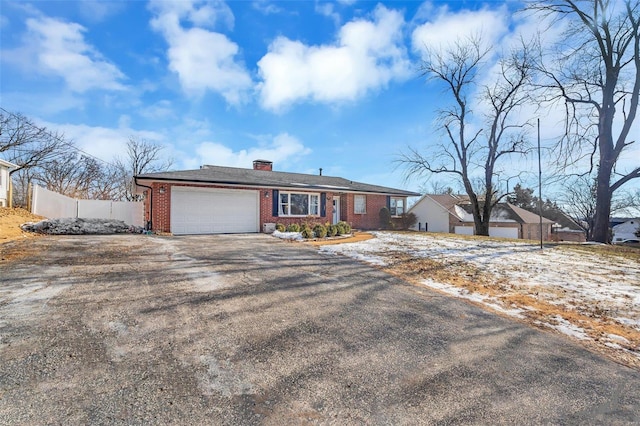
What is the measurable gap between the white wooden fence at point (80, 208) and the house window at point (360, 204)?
476 inches

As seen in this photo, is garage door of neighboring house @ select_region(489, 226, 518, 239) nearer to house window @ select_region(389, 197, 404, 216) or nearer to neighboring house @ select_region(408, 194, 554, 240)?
neighboring house @ select_region(408, 194, 554, 240)

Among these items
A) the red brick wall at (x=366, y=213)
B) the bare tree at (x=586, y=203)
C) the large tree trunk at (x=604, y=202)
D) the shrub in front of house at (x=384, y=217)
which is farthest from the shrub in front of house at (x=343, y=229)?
the bare tree at (x=586, y=203)

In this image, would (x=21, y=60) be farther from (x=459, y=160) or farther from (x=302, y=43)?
(x=459, y=160)

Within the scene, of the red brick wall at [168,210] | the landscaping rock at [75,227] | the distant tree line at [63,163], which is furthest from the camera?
the distant tree line at [63,163]

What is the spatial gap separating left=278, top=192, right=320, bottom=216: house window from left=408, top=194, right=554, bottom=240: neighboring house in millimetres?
14648

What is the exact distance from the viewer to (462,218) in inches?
1088

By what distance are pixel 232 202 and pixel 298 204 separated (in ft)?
11.5

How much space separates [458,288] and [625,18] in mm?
16053

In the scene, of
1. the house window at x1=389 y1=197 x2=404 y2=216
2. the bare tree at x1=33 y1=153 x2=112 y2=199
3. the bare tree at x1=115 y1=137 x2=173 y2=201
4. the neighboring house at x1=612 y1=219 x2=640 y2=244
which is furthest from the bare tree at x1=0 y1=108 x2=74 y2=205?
the neighboring house at x1=612 y1=219 x2=640 y2=244

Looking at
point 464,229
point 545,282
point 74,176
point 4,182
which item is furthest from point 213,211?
point 464,229

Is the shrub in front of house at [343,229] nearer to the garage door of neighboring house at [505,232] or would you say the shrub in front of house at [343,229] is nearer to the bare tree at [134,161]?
the garage door of neighboring house at [505,232]

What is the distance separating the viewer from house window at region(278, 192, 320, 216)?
15.5 m

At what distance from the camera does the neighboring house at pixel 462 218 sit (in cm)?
2722

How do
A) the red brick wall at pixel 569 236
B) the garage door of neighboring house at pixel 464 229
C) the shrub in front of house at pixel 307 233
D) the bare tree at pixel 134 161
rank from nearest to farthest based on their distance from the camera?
1. the shrub in front of house at pixel 307 233
2. the garage door of neighboring house at pixel 464 229
3. the bare tree at pixel 134 161
4. the red brick wall at pixel 569 236
